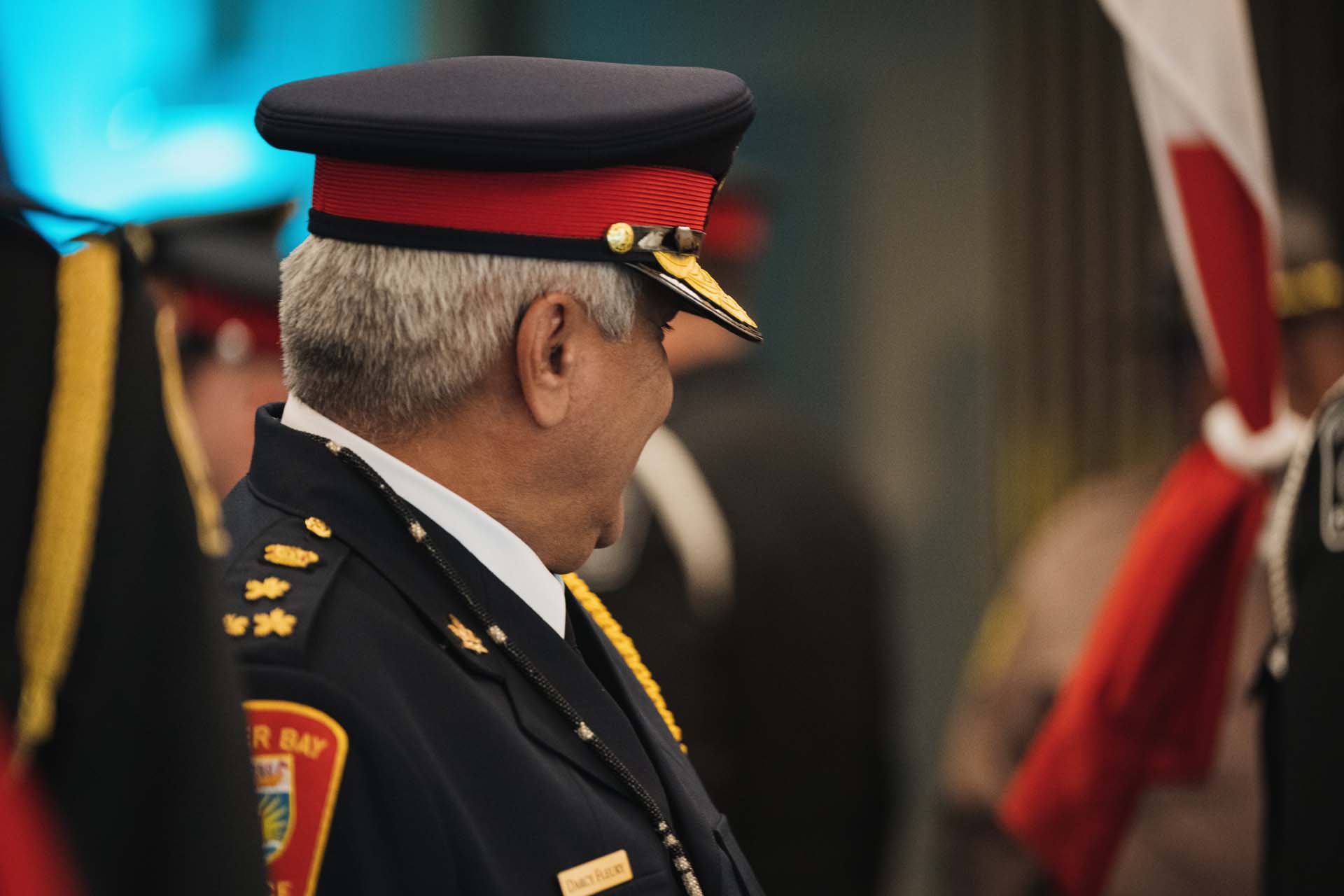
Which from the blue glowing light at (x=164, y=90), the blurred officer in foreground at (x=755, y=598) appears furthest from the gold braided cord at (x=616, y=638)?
the blue glowing light at (x=164, y=90)

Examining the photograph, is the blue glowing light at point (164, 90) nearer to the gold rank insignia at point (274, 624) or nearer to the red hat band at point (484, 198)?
the red hat band at point (484, 198)

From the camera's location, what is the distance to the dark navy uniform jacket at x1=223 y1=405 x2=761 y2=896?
120cm

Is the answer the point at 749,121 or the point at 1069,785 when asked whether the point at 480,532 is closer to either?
the point at 749,121

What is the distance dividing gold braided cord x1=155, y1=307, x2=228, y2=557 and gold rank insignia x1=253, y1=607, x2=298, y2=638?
36 cm

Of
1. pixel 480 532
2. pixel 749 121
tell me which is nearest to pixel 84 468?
pixel 480 532

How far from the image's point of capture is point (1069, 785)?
2.94 metres

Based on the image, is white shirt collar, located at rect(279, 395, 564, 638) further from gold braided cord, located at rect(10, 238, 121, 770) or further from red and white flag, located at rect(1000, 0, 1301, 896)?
red and white flag, located at rect(1000, 0, 1301, 896)

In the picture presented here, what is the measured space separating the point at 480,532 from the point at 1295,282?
2300 mm

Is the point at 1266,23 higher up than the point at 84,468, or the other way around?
the point at 84,468

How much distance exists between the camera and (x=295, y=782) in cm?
116

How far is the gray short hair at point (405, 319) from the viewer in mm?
1395

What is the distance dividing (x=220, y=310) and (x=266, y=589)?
2183 mm

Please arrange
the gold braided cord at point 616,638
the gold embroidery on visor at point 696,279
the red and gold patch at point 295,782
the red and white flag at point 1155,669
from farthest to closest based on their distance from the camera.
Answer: the red and white flag at point 1155,669 < the gold braided cord at point 616,638 < the gold embroidery on visor at point 696,279 < the red and gold patch at point 295,782

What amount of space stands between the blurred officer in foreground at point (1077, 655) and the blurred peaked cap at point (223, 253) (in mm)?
1782
